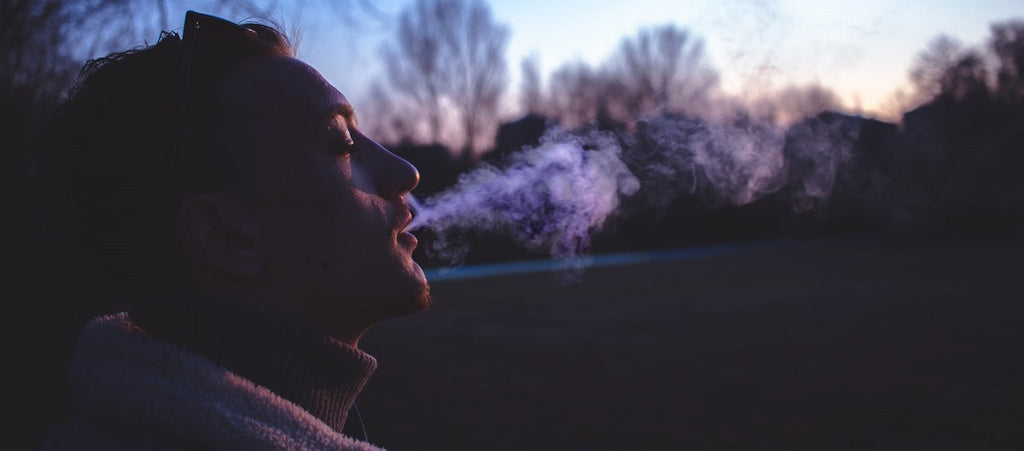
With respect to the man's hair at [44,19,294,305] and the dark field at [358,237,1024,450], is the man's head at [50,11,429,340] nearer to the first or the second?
the man's hair at [44,19,294,305]

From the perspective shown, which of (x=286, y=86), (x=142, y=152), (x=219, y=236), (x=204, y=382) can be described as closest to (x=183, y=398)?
(x=204, y=382)

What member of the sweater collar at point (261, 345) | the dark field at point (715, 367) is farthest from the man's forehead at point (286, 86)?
the dark field at point (715, 367)

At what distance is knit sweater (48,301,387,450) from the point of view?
3.60 feet

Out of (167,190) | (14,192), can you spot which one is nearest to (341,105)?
(167,190)

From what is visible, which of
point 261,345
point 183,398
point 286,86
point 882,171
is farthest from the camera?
point 882,171

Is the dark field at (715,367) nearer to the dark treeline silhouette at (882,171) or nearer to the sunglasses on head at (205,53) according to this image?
the dark treeline silhouette at (882,171)

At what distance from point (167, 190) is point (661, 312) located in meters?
11.0

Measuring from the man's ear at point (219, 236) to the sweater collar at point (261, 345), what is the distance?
0.23 feet

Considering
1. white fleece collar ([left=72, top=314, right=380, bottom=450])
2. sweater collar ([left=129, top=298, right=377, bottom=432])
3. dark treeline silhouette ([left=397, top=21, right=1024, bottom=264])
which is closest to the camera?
white fleece collar ([left=72, top=314, right=380, bottom=450])

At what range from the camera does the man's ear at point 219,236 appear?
1.29 meters

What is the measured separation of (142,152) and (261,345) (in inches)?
16.2

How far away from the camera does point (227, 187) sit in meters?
1.29

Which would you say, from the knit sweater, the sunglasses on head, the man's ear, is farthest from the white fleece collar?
the sunglasses on head

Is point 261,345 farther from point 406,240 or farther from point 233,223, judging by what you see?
point 406,240
